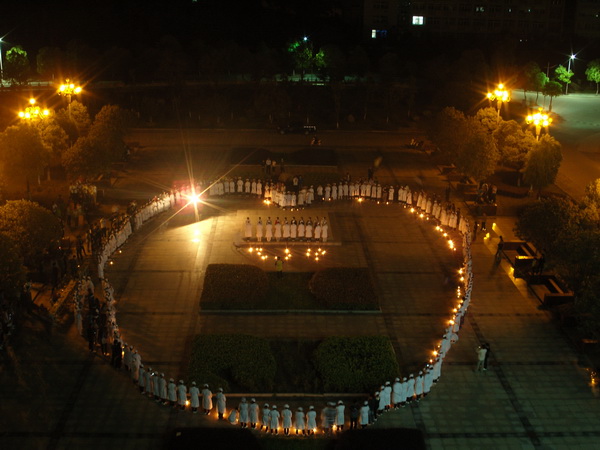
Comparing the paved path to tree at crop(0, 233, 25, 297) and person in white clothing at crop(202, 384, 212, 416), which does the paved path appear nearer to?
person in white clothing at crop(202, 384, 212, 416)

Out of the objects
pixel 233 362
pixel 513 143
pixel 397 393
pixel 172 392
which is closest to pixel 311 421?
pixel 397 393

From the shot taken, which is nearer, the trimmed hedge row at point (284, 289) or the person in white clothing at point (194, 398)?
the person in white clothing at point (194, 398)

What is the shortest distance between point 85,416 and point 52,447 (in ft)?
3.91

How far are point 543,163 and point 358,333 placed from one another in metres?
16.7

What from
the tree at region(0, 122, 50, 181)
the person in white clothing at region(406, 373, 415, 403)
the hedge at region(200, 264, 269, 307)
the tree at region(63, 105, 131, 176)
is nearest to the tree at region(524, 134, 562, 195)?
the hedge at region(200, 264, 269, 307)

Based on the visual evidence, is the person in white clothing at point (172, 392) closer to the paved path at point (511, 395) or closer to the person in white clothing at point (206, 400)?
the person in white clothing at point (206, 400)

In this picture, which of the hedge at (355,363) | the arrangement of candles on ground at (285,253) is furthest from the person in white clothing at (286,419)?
the arrangement of candles on ground at (285,253)

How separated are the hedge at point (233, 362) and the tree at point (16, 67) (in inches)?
1593

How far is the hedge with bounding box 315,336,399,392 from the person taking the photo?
57.7ft

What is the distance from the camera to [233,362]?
18031 mm

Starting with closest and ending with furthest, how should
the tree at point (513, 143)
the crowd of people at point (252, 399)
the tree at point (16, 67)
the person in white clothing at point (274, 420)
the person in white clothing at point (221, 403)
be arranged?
the person in white clothing at point (274, 420), the crowd of people at point (252, 399), the person in white clothing at point (221, 403), the tree at point (513, 143), the tree at point (16, 67)

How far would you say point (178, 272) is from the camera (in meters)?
24.3

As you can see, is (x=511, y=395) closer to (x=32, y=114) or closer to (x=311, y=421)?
(x=311, y=421)

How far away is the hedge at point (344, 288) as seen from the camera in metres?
21.7
